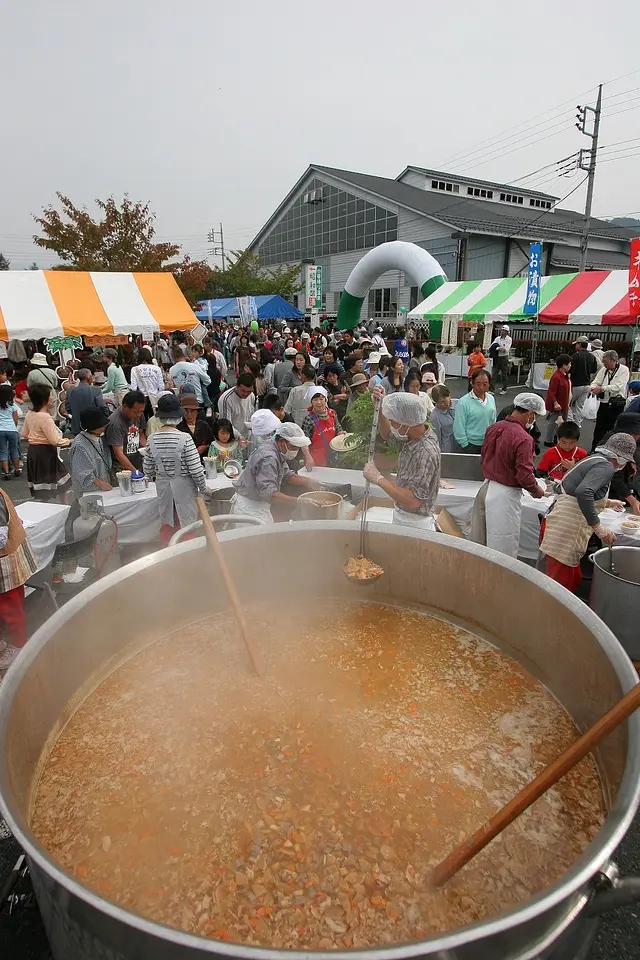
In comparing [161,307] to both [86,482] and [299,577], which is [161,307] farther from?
[299,577]

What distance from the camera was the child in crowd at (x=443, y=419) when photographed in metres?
6.67

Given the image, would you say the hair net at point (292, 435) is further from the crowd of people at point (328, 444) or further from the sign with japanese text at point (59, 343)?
the sign with japanese text at point (59, 343)

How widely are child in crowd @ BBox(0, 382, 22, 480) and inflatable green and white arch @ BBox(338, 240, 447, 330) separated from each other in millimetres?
16708

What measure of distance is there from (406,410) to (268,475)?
1.47 m

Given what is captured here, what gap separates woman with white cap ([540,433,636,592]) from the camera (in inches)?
154

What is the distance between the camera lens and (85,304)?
10539 millimetres

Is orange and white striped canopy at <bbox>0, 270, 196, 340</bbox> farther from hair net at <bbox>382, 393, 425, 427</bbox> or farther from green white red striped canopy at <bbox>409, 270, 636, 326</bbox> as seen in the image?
green white red striped canopy at <bbox>409, 270, 636, 326</bbox>

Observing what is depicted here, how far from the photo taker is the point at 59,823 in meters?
1.91

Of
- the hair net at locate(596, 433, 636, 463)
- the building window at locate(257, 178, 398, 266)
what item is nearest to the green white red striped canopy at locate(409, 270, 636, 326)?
the hair net at locate(596, 433, 636, 463)

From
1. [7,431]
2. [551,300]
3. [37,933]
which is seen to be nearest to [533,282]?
[551,300]

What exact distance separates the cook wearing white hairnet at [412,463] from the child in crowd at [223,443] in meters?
3.20

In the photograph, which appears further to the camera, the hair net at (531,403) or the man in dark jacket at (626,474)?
the hair net at (531,403)

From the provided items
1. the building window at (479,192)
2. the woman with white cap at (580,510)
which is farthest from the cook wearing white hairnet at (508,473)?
the building window at (479,192)

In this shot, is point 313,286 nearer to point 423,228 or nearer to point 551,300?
point 423,228
